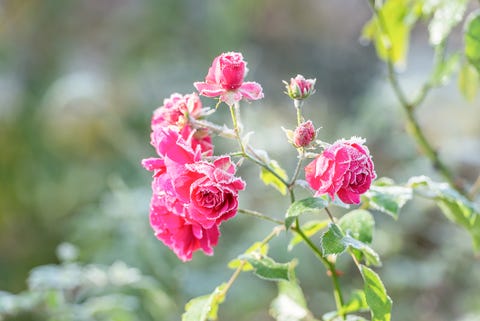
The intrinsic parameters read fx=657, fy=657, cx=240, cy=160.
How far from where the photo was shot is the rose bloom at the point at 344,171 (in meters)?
0.65

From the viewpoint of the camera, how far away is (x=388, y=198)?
800mm

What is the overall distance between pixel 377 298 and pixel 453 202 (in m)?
0.21

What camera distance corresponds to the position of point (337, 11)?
4078 millimetres

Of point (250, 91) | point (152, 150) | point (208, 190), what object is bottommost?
point (208, 190)

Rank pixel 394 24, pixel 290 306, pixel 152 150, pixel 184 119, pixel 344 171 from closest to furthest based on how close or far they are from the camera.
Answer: pixel 344 171, pixel 184 119, pixel 290 306, pixel 394 24, pixel 152 150

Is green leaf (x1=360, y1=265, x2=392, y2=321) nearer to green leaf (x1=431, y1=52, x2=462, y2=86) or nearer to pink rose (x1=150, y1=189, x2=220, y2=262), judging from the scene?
pink rose (x1=150, y1=189, x2=220, y2=262)

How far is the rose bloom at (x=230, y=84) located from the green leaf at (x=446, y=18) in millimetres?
378

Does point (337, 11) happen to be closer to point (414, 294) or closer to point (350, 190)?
point (414, 294)

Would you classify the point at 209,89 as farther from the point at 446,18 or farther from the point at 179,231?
the point at 446,18

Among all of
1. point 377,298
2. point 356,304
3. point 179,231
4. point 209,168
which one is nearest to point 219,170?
point 209,168

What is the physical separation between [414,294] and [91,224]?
3.56 ft

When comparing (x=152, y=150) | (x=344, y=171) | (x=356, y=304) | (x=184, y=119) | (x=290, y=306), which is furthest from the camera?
(x=152, y=150)

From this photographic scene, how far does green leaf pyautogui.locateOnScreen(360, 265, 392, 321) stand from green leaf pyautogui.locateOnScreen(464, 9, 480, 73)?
39cm

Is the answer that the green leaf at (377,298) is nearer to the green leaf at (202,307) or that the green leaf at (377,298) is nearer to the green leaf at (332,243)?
the green leaf at (332,243)
